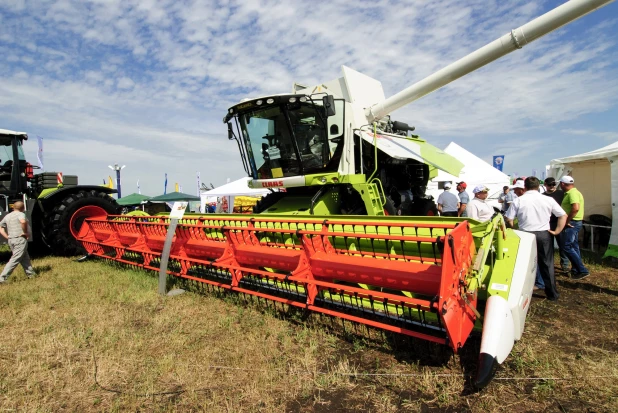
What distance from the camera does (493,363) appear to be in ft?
7.00

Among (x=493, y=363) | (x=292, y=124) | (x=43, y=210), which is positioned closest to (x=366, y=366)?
(x=493, y=363)

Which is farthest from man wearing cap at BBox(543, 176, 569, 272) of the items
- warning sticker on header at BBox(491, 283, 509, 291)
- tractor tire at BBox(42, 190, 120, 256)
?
tractor tire at BBox(42, 190, 120, 256)

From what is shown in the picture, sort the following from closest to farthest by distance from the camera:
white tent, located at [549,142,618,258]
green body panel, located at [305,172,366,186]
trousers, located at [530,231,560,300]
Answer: trousers, located at [530,231,560,300] → green body panel, located at [305,172,366,186] → white tent, located at [549,142,618,258]

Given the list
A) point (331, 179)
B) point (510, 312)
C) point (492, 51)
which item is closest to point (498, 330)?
point (510, 312)

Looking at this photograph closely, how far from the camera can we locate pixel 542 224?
13.1 feet

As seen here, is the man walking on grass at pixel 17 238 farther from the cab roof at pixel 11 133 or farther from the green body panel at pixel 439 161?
the green body panel at pixel 439 161

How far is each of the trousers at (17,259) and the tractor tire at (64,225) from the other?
118 cm

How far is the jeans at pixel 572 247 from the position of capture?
4980 millimetres

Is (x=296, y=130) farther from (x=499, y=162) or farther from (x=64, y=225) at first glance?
(x=499, y=162)

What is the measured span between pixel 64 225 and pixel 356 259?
6.08m

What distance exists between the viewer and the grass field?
2.18 m

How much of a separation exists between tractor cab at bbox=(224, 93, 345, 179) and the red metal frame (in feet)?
4.82

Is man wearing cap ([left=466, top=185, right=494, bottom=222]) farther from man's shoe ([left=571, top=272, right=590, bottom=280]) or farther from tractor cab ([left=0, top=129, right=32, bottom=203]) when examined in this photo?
tractor cab ([left=0, top=129, right=32, bottom=203])

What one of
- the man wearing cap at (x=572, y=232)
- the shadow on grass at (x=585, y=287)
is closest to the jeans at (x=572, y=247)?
the man wearing cap at (x=572, y=232)
